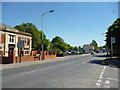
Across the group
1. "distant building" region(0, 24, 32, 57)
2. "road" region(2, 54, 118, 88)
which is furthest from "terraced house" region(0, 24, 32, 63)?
"road" region(2, 54, 118, 88)

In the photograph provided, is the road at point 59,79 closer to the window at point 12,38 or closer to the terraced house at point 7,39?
the terraced house at point 7,39

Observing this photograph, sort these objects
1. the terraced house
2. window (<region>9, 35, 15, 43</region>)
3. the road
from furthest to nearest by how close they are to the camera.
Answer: window (<region>9, 35, 15, 43</region>) < the terraced house < the road

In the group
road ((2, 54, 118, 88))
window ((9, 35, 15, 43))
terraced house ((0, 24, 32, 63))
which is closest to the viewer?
road ((2, 54, 118, 88))

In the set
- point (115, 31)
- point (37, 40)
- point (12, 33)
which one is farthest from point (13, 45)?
point (115, 31)

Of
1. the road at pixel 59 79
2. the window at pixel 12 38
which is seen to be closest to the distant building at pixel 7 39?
the window at pixel 12 38

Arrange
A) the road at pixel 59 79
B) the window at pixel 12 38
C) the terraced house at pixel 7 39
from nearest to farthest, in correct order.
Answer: the road at pixel 59 79 → the terraced house at pixel 7 39 → the window at pixel 12 38

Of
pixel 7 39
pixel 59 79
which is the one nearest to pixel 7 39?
pixel 7 39

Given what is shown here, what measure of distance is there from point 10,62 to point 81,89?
19.1m

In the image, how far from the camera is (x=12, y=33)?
36.6 metres

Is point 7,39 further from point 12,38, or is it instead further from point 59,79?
point 59,79

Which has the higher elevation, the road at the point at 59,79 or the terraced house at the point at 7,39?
the terraced house at the point at 7,39

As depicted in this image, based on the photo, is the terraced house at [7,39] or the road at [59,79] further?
the terraced house at [7,39]

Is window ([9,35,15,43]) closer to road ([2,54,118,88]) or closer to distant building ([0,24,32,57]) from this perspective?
distant building ([0,24,32,57])

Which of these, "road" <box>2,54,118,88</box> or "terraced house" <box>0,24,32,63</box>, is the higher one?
"terraced house" <box>0,24,32,63</box>
